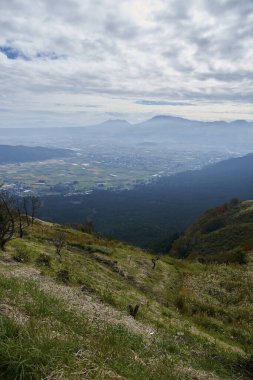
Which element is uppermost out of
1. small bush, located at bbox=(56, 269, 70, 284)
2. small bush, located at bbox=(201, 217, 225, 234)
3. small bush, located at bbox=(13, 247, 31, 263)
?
small bush, located at bbox=(13, 247, 31, 263)

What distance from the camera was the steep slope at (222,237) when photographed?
54531 millimetres

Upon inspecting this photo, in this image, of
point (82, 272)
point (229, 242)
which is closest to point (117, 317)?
point (82, 272)

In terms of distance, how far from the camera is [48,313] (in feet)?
35.2

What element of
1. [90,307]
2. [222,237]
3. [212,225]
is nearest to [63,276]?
[90,307]

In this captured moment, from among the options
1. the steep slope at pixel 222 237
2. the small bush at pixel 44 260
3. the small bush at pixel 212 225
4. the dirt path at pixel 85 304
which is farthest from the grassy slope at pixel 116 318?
the small bush at pixel 212 225

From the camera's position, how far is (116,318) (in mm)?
15102

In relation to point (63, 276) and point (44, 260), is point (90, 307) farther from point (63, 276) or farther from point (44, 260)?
point (44, 260)

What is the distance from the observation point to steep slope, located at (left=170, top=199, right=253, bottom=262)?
54.5 meters

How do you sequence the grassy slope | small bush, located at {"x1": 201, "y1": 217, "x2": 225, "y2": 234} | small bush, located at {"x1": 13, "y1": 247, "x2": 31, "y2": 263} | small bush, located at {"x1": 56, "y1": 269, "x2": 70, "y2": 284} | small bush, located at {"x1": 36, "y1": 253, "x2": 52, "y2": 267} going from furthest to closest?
small bush, located at {"x1": 201, "y1": 217, "x2": 225, "y2": 234}
small bush, located at {"x1": 36, "y1": 253, "x2": 52, "y2": 267}
small bush, located at {"x1": 13, "y1": 247, "x2": 31, "y2": 263}
small bush, located at {"x1": 56, "y1": 269, "x2": 70, "y2": 284}
the grassy slope

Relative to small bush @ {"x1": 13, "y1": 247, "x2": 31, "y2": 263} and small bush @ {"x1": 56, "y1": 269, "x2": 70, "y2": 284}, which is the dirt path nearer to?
small bush @ {"x1": 56, "y1": 269, "x2": 70, "y2": 284}

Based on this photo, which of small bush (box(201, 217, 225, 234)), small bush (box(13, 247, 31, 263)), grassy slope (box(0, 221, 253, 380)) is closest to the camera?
grassy slope (box(0, 221, 253, 380))

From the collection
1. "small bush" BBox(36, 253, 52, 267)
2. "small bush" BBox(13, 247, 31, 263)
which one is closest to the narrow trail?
"small bush" BBox(13, 247, 31, 263)

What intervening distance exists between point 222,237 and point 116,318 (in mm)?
62496

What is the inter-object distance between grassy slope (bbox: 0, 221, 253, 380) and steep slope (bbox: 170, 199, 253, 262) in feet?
51.5
